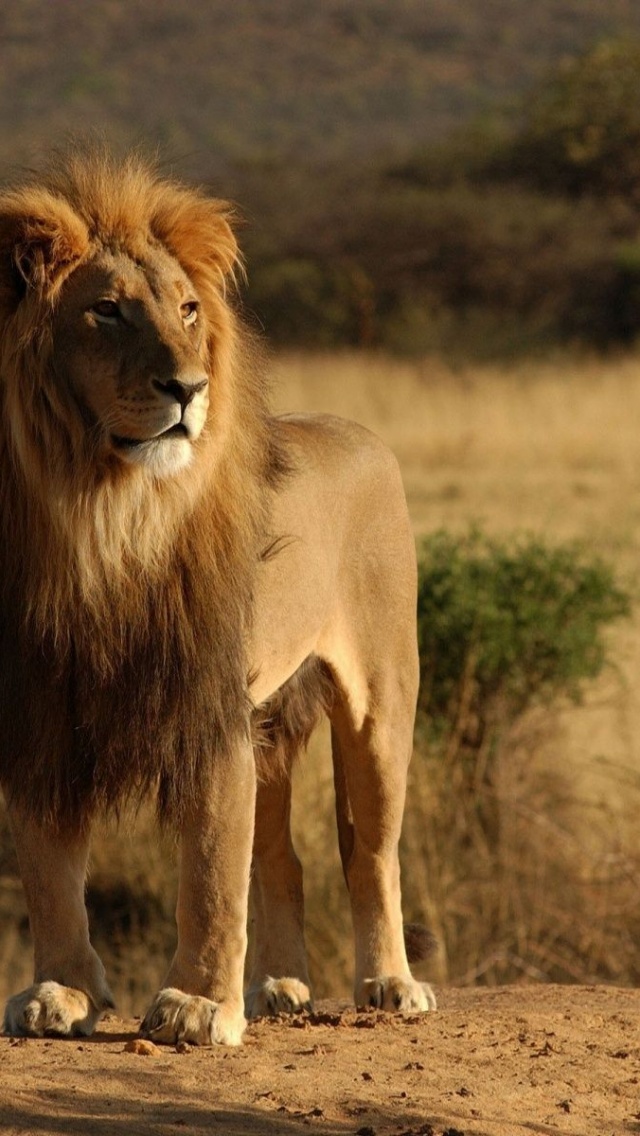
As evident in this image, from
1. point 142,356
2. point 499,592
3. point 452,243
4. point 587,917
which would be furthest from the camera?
point 452,243

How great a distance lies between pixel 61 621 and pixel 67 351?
53 centimetres

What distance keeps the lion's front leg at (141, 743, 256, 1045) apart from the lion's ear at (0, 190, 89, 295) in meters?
1.03

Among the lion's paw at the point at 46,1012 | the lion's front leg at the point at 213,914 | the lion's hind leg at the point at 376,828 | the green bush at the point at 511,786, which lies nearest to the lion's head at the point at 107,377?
the lion's front leg at the point at 213,914

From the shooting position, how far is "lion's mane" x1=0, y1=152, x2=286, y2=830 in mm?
3859

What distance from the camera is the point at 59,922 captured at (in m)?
4.15

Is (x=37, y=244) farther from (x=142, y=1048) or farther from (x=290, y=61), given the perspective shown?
(x=290, y=61)

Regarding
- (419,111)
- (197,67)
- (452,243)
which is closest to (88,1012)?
(452,243)

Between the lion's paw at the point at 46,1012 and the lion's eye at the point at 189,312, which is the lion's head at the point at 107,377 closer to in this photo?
the lion's eye at the point at 189,312

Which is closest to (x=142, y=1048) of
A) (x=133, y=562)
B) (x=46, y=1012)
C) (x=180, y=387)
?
(x=46, y=1012)

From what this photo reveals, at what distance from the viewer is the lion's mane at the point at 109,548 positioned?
12.7 feet

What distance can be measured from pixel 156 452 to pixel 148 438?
0.03 meters

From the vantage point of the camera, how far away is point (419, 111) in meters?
61.7

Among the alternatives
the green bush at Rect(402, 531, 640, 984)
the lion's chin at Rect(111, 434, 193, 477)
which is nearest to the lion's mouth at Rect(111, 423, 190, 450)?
the lion's chin at Rect(111, 434, 193, 477)

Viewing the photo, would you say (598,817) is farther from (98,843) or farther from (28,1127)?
(28,1127)
